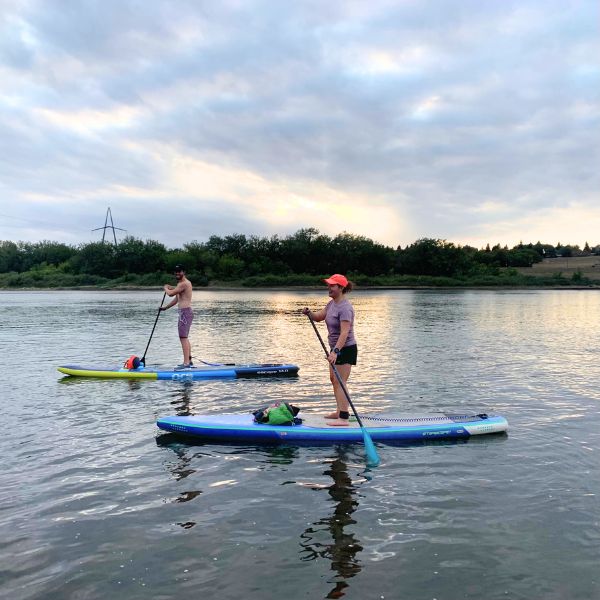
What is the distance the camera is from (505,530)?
6328 millimetres

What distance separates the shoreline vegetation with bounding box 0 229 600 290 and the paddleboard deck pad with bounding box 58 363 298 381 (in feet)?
319

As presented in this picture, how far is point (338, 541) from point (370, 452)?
2.64 metres

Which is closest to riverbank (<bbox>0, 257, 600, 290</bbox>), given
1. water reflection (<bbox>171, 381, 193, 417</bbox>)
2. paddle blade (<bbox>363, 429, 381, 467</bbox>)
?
water reflection (<bbox>171, 381, 193, 417</bbox>)

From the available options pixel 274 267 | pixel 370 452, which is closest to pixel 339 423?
pixel 370 452

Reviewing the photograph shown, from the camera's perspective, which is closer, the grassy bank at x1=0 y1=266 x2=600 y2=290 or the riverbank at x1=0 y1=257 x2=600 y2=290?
the riverbank at x1=0 y1=257 x2=600 y2=290

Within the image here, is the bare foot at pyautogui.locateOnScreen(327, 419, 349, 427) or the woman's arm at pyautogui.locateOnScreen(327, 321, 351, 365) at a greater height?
A: the woman's arm at pyautogui.locateOnScreen(327, 321, 351, 365)

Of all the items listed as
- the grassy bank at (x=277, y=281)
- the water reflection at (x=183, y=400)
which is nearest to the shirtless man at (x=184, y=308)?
the water reflection at (x=183, y=400)

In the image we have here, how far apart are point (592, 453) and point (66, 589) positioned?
8.02 metres

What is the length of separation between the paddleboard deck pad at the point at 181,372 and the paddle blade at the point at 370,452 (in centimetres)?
731

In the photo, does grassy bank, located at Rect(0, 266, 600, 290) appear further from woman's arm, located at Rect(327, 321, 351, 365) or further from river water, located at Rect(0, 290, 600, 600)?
woman's arm, located at Rect(327, 321, 351, 365)

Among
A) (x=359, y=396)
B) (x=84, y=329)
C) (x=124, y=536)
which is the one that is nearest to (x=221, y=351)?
(x=359, y=396)

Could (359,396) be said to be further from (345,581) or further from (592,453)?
(345,581)

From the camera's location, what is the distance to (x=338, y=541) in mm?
6074

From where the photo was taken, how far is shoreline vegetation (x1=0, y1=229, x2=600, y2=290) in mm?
115125
